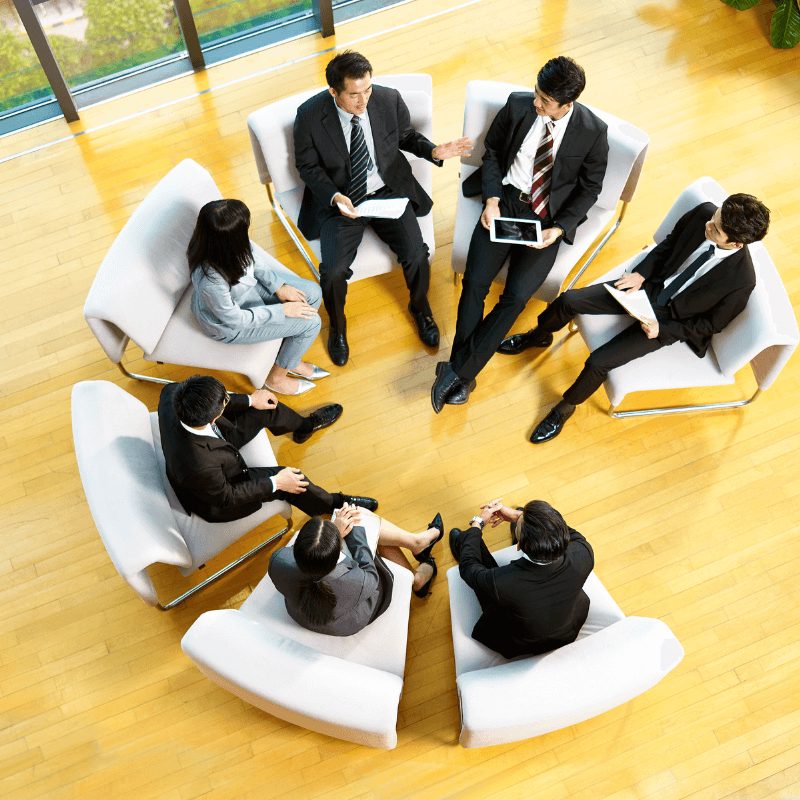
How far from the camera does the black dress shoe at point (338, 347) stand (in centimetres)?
411

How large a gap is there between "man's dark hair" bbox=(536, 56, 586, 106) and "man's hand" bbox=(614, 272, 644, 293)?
32.0 inches

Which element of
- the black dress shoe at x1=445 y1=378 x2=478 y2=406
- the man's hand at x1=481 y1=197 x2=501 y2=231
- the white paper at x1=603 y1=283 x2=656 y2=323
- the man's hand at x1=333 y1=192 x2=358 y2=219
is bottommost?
the black dress shoe at x1=445 y1=378 x2=478 y2=406

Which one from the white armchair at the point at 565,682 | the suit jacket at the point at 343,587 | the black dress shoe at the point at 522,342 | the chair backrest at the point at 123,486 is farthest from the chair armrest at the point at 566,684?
the black dress shoe at the point at 522,342

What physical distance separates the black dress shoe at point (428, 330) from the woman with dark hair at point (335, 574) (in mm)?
1196

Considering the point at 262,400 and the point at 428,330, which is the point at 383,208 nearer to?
the point at 428,330

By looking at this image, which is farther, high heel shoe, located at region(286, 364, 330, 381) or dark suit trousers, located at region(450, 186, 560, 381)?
high heel shoe, located at region(286, 364, 330, 381)

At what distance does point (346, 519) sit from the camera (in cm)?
311

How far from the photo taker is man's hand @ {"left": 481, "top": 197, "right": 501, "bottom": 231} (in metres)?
3.79

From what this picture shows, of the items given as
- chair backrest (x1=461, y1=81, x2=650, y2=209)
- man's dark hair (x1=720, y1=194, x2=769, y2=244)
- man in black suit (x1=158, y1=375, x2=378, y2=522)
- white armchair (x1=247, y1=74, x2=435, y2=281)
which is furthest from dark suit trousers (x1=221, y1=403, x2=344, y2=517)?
man's dark hair (x1=720, y1=194, x2=769, y2=244)

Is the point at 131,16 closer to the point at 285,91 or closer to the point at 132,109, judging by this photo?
the point at 132,109

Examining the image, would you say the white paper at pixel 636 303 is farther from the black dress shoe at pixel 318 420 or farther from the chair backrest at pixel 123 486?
the chair backrest at pixel 123 486

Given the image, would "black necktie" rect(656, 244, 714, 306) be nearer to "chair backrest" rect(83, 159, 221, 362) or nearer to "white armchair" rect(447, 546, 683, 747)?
"white armchair" rect(447, 546, 683, 747)

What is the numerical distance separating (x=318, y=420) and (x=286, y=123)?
141 centimetres

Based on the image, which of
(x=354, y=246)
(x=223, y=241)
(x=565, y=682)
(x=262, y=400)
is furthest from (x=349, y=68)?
(x=565, y=682)
